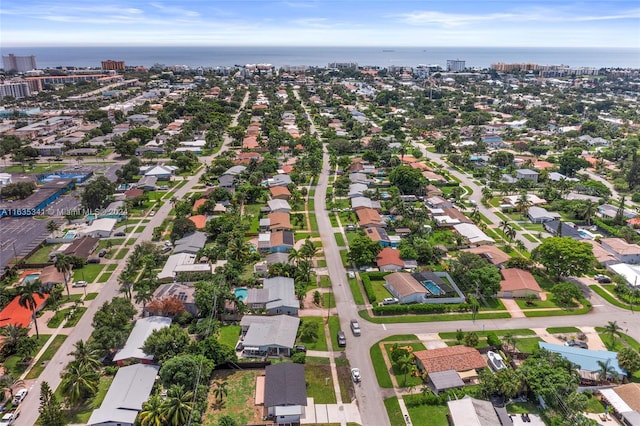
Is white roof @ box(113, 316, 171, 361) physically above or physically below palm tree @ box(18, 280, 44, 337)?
below

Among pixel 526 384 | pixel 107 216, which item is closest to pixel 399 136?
pixel 107 216

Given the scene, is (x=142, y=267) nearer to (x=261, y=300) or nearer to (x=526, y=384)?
(x=261, y=300)

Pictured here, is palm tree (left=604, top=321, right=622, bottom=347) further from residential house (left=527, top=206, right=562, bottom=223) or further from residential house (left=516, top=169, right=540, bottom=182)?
residential house (left=516, top=169, right=540, bottom=182)

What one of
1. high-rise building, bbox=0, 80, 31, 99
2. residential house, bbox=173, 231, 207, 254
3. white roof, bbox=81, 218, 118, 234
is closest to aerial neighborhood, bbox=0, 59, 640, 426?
residential house, bbox=173, 231, 207, 254

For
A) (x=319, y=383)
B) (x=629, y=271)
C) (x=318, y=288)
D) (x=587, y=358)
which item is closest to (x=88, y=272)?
(x=318, y=288)

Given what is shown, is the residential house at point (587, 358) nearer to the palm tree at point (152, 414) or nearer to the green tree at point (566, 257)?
the green tree at point (566, 257)

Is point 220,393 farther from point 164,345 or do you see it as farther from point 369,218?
point 369,218
